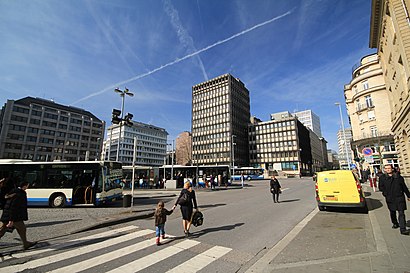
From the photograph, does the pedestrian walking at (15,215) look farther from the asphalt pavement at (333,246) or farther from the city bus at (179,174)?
the city bus at (179,174)

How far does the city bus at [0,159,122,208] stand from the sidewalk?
11142 mm

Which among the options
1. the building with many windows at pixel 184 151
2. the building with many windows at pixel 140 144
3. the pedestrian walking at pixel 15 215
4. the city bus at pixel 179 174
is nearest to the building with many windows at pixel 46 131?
the building with many windows at pixel 140 144

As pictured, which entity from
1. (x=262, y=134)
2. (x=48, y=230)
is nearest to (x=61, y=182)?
(x=48, y=230)

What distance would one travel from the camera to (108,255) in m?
5.05

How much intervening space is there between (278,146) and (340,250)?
251ft

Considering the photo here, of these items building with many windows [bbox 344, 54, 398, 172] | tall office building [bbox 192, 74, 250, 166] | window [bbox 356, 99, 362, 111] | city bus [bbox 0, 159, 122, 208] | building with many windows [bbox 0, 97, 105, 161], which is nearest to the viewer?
city bus [bbox 0, 159, 122, 208]

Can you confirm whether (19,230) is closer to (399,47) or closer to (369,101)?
(399,47)

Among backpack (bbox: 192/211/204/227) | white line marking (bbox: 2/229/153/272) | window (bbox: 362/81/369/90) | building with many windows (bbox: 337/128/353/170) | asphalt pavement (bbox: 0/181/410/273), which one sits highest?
window (bbox: 362/81/369/90)

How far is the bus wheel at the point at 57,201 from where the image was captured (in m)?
12.7

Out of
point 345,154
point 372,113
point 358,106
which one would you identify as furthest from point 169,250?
point 345,154

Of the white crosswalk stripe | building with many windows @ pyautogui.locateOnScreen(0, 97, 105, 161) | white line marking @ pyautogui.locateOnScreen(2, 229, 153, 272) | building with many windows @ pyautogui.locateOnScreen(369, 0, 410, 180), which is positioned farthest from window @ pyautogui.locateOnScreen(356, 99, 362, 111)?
building with many windows @ pyautogui.locateOnScreen(0, 97, 105, 161)

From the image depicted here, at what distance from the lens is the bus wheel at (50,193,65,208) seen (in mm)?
12664

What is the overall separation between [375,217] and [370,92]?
41.1 metres

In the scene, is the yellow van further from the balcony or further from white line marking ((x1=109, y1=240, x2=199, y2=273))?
the balcony
